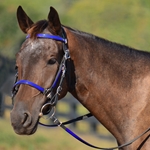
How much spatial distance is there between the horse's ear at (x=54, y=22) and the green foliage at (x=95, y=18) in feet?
45.2

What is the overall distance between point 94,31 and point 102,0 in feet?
13.2

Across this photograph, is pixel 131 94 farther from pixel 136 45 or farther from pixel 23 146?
pixel 136 45

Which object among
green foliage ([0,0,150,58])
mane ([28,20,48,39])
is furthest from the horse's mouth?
green foliage ([0,0,150,58])

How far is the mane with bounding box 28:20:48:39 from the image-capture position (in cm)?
427

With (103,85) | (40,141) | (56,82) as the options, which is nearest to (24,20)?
(56,82)

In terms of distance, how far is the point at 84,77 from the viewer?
447 centimetres

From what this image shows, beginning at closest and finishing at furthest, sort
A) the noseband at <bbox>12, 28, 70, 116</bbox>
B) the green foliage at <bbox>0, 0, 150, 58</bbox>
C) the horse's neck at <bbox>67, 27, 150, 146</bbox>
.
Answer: the noseband at <bbox>12, 28, 70, 116</bbox> → the horse's neck at <bbox>67, 27, 150, 146</bbox> → the green foliage at <bbox>0, 0, 150, 58</bbox>

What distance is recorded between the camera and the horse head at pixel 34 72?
4.09 meters

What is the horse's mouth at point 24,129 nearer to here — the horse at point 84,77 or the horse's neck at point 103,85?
the horse at point 84,77

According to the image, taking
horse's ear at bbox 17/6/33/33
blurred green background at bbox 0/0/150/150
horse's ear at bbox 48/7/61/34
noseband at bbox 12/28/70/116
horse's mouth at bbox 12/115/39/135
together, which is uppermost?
horse's ear at bbox 48/7/61/34

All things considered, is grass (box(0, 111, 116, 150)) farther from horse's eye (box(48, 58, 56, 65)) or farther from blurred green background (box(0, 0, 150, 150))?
blurred green background (box(0, 0, 150, 150))

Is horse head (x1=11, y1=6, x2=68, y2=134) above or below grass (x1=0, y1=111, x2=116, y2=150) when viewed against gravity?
Answer: above

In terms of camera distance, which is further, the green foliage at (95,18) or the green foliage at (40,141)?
the green foliage at (95,18)

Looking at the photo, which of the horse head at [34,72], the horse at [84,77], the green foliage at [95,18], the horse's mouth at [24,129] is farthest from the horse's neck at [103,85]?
the green foliage at [95,18]
